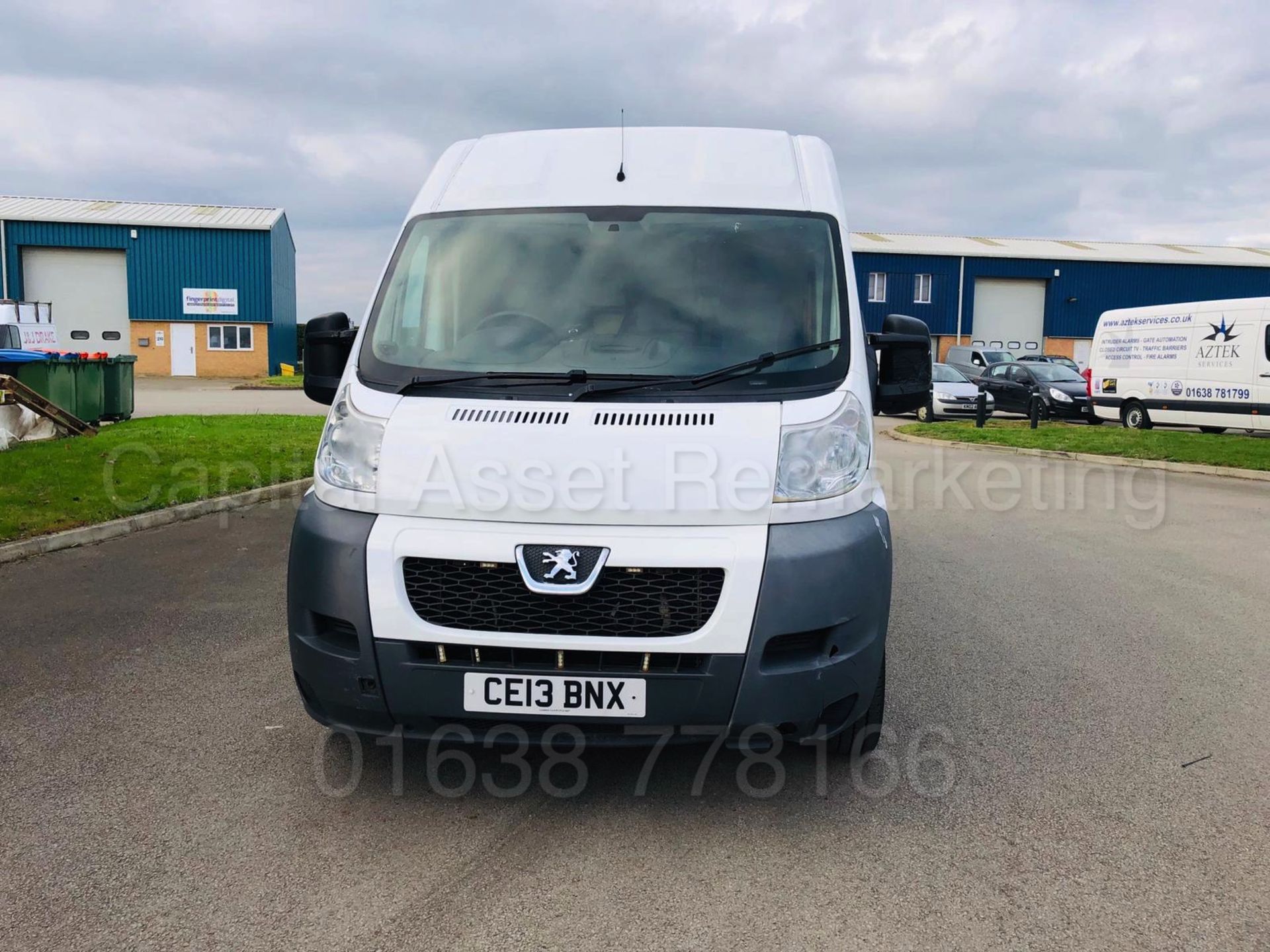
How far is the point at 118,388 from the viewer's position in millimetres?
16828

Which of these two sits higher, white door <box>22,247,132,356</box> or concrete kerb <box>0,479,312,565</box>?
white door <box>22,247,132,356</box>

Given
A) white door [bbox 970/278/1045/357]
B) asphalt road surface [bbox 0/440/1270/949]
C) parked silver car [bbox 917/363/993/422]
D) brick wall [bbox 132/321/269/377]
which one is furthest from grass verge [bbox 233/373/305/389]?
white door [bbox 970/278/1045/357]

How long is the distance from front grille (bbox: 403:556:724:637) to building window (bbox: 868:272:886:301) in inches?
1921

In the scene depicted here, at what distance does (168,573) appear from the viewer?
7156mm

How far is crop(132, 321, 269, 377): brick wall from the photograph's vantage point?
44688mm

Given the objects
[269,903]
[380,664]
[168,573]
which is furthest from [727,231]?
[168,573]

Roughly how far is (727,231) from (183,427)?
1373 cm

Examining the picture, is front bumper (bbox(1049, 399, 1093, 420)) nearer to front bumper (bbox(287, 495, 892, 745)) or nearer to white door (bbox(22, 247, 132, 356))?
front bumper (bbox(287, 495, 892, 745))

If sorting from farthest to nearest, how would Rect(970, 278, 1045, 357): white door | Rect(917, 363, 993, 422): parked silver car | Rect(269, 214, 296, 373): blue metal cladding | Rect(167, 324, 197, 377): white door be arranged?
Rect(970, 278, 1045, 357): white door, Rect(269, 214, 296, 373): blue metal cladding, Rect(167, 324, 197, 377): white door, Rect(917, 363, 993, 422): parked silver car

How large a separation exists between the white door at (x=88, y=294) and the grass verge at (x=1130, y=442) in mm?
36978

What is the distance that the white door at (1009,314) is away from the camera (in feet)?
171

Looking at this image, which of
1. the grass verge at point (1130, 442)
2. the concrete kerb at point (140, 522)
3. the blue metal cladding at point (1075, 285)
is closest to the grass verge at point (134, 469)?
the concrete kerb at point (140, 522)

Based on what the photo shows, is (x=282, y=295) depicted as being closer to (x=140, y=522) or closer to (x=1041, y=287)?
(x=1041, y=287)

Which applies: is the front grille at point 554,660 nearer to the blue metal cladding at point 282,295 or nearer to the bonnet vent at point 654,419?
the bonnet vent at point 654,419
